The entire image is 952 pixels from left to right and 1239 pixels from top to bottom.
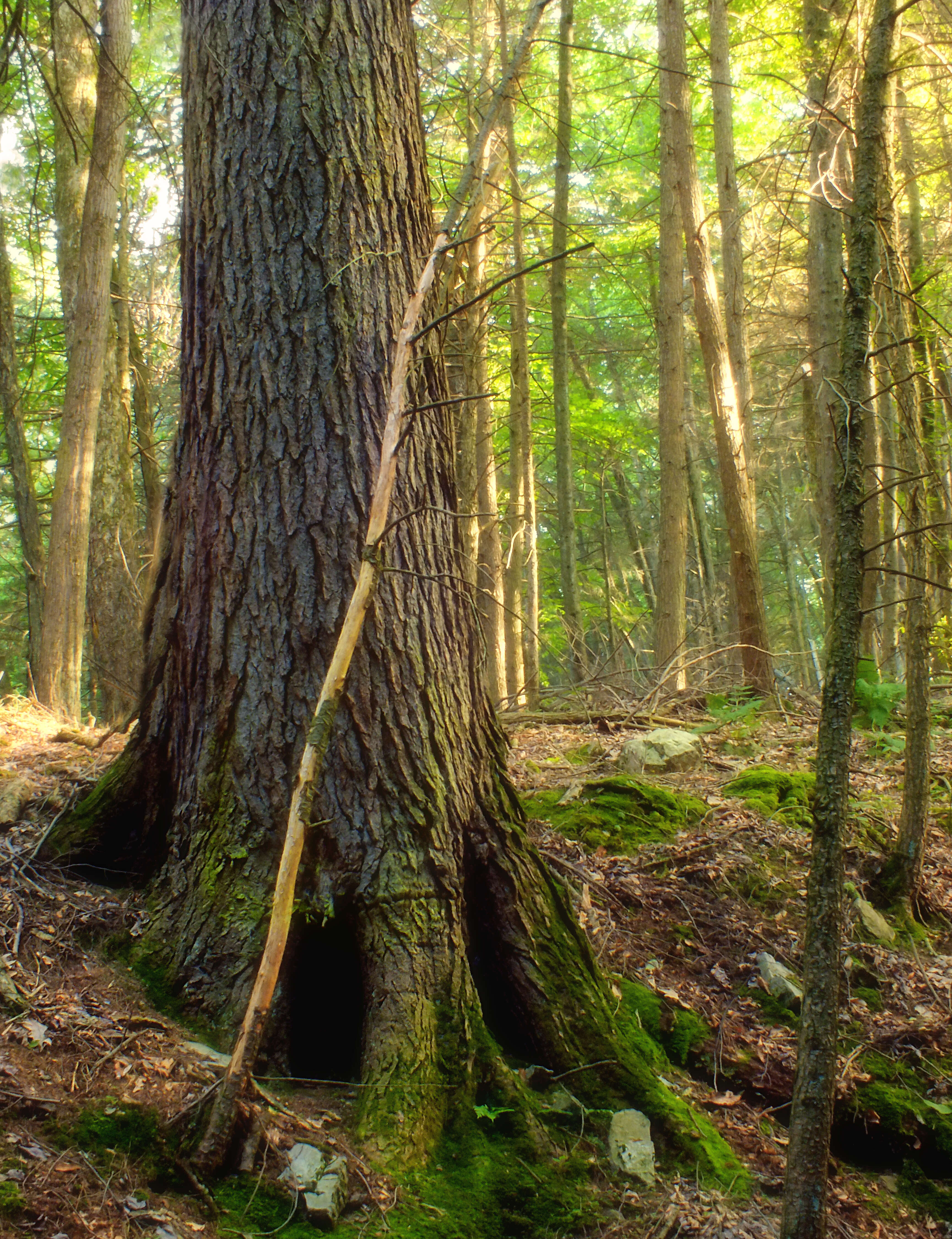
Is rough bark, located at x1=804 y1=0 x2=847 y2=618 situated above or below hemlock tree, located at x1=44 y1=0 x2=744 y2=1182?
above

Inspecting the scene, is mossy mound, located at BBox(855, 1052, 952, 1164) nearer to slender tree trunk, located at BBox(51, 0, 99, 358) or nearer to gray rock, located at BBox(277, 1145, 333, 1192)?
gray rock, located at BBox(277, 1145, 333, 1192)

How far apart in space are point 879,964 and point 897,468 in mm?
2410

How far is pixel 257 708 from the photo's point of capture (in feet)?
9.04

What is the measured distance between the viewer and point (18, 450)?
33.2 ft

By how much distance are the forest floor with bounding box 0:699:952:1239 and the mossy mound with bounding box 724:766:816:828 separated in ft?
0.09

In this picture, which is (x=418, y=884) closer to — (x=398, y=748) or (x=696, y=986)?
(x=398, y=748)

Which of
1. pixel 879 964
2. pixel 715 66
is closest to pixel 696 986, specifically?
pixel 879 964

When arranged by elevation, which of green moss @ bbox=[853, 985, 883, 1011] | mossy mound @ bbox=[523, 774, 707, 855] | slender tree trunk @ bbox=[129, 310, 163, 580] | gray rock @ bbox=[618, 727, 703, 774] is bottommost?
green moss @ bbox=[853, 985, 883, 1011]

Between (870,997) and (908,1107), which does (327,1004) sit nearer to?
(908,1107)

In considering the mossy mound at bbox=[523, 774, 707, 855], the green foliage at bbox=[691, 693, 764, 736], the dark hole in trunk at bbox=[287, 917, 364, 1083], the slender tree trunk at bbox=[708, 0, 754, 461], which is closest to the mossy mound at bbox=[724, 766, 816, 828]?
the mossy mound at bbox=[523, 774, 707, 855]

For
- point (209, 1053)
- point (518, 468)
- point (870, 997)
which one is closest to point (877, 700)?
point (870, 997)

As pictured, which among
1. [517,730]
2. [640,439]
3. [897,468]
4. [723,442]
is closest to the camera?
[897,468]

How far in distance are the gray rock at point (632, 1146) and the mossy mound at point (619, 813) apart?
65.1 inches

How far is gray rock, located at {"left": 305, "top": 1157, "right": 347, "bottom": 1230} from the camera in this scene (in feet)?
6.64
